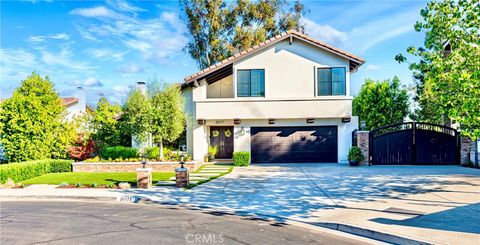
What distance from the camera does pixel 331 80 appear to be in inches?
815

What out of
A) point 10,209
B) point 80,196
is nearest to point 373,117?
point 80,196

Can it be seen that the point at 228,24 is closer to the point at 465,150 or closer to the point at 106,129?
the point at 106,129

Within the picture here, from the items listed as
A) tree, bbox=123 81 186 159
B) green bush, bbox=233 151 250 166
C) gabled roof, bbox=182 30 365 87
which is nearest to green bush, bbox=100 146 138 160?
tree, bbox=123 81 186 159

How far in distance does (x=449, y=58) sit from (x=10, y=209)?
1340 cm

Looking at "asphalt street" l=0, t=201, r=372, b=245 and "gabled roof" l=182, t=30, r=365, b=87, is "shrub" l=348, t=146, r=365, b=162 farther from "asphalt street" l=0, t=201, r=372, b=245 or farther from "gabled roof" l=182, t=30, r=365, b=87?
"asphalt street" l=0, t=201, r=372, b=245

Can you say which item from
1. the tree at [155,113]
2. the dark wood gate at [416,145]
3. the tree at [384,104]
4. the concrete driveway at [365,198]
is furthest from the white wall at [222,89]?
the tree at [384,104]

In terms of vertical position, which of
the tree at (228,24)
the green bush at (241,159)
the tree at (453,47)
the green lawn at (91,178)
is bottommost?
A: the green lawn at (91,178)

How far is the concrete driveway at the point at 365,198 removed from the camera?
7.53 metres

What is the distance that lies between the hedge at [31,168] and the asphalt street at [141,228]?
17.7 feet

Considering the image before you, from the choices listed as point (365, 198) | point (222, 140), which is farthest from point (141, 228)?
point (222, 140)

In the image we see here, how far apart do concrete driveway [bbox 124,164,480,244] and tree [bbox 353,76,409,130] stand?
10.2 metres

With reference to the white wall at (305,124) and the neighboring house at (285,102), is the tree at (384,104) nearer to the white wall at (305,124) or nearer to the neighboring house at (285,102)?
the neighboring house at (285,102)

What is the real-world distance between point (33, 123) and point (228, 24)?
61.6ft

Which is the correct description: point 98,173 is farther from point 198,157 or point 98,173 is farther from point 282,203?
point 282,203
